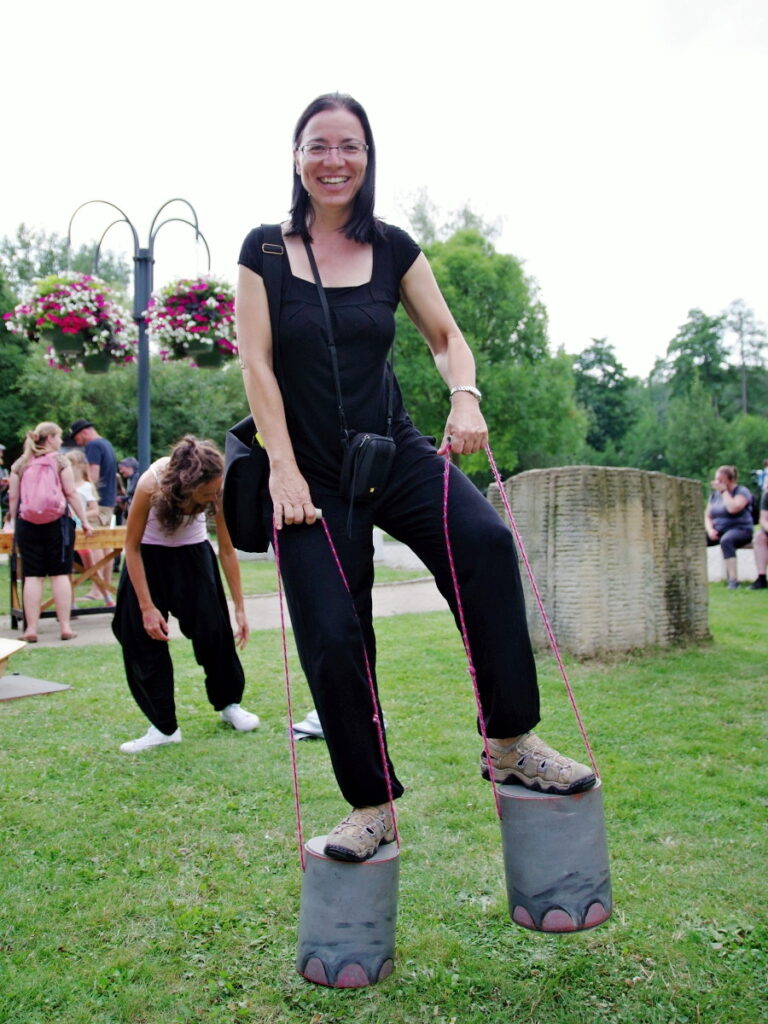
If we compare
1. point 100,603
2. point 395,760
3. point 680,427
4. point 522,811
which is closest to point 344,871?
point 522,811

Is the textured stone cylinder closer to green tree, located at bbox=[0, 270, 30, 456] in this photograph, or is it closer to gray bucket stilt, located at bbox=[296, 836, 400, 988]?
gray bucket stilt, located at bbox=[296, 836, 400, 988]

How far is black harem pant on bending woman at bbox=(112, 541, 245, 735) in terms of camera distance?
20.0ft

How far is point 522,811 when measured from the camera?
2.90 metres

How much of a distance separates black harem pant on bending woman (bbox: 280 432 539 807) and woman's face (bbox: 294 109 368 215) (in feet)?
3.50

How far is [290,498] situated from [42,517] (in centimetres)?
780

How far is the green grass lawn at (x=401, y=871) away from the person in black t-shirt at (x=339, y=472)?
0.72 metres

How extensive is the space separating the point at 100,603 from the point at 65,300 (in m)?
4.56

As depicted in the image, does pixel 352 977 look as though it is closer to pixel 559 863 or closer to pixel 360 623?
pixel 559 863

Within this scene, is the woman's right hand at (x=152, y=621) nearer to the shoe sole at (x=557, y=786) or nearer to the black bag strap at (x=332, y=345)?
the black bag strap at (x=332, y=345)

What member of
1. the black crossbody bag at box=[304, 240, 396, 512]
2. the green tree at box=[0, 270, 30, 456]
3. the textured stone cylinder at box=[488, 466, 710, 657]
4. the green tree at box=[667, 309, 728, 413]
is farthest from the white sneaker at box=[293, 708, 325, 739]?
the green tree at box=[667, 309, 728, 413]

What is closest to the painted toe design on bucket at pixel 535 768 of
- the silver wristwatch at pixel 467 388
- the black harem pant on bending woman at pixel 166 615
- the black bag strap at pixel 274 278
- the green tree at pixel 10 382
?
the silver wristwatch at pixel 467 388

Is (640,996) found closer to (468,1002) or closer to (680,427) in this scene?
(468,1002)

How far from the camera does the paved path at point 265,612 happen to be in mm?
10500

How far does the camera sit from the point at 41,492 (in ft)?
32.6
